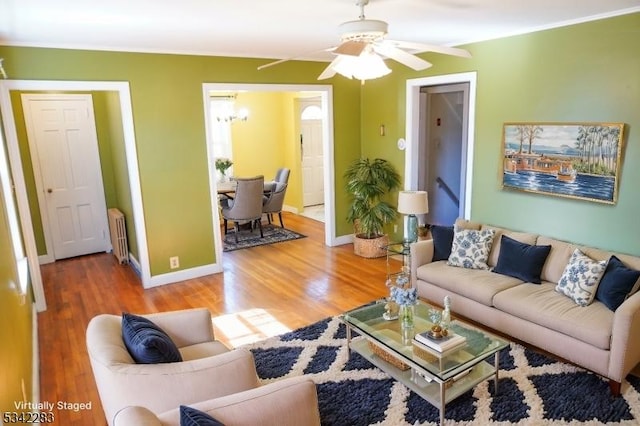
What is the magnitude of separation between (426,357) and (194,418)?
156 cm

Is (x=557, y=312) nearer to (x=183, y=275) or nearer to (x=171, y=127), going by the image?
(x=183, y=275)

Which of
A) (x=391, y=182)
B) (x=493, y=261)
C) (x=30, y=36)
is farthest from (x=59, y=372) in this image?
(x=391, y=182)

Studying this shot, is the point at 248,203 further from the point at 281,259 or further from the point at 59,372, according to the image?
the point at 59,372

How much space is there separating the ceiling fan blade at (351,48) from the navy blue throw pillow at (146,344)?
5.61ft

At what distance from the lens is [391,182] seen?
5559 mm

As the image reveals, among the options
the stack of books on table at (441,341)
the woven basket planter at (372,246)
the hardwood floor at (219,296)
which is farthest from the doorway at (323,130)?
the stack of books on table at (441,341)

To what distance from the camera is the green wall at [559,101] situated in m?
3.27

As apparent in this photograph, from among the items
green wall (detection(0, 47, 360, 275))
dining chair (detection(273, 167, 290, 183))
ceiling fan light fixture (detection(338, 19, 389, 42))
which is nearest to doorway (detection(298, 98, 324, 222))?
dining chair (detection(273, 167, 290, 183))

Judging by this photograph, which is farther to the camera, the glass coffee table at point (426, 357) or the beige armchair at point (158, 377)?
the glass coffee table at point (426, 357)

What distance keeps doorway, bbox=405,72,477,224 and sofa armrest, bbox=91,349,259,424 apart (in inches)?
134

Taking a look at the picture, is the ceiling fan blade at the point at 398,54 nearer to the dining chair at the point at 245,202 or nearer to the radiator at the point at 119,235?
the dining chair at the point at 245,202

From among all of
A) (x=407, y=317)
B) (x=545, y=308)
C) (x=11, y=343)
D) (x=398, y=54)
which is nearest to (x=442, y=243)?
(x=545, y=308)

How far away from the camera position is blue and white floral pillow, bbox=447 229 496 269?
3.85 m

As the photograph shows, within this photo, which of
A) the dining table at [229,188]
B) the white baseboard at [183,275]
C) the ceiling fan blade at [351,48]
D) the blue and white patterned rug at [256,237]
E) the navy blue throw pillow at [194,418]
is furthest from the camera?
the dining table at [229,188]
